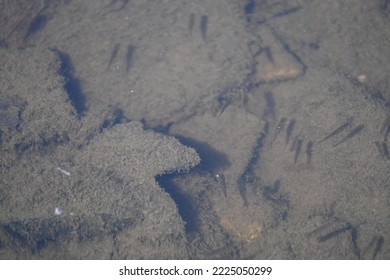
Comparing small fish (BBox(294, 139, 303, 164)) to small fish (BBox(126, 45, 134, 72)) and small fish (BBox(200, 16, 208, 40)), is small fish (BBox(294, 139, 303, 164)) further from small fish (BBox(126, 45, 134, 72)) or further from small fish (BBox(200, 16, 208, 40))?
small fish (BBox(126, 45, 134, 72))

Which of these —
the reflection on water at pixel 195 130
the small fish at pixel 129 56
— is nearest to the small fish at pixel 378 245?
the reflection on water at pixel 195 130

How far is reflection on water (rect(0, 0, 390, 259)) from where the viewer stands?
477cm

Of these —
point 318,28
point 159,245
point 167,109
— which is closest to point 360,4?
point 318,28

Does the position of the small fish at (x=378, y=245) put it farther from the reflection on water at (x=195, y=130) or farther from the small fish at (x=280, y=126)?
the small fish at (x=280, y=126)

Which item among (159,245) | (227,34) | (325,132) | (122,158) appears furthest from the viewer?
(227,34)

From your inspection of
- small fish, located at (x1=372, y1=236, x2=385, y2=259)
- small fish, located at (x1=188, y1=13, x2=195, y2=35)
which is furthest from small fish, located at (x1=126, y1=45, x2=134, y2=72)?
small fish, located at (x1=372, y1=236, x2=385, y2=259)

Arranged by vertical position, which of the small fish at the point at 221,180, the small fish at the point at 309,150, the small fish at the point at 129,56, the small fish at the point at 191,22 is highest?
the small fish at the point at 191,22

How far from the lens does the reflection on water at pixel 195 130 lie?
4770mm

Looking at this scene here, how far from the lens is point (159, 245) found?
15.2 ft

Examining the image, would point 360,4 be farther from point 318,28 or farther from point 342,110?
point 342,110

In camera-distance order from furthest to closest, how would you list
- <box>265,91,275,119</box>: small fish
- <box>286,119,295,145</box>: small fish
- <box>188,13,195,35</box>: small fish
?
<box>188,13,195,35</box>: small fish < <box>265,91,275,119</box>: small fish < <box>286,119,295,145</box>: small fish

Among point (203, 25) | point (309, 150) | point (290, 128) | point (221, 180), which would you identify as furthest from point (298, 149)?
point (203, 25)
